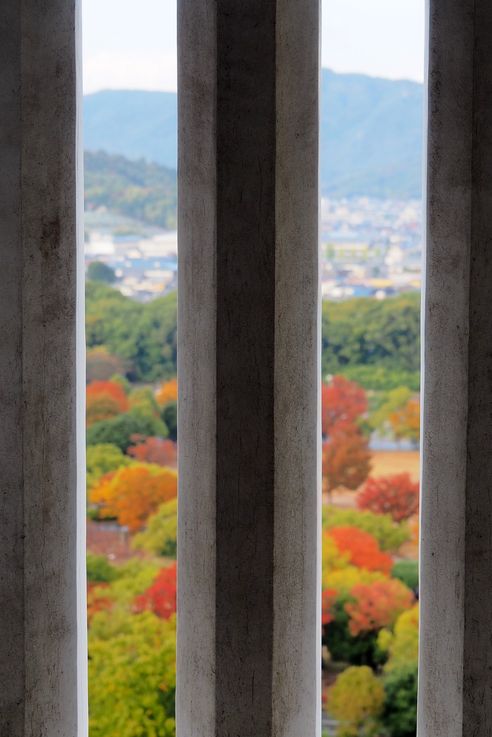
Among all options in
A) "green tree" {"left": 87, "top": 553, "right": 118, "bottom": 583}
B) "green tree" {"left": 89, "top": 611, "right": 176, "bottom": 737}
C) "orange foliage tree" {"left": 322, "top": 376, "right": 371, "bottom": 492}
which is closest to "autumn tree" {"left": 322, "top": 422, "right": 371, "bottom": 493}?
"orange foliage tree" {"left": 322, "top": 376, "right": 371, "bottom": 492}

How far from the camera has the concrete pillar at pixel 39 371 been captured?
11.7 feet

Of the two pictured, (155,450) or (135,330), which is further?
(135,330)

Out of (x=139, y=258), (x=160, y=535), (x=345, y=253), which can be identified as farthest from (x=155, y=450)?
(x=345, y=253)

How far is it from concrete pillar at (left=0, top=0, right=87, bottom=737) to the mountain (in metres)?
11.7

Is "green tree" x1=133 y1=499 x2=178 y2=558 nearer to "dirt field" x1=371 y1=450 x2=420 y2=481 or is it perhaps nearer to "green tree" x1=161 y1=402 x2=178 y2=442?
"green tree" x1=161 y1=402 x2=178 y2=442

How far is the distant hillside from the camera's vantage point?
48.5 feet

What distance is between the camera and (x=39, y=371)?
3.63 meters

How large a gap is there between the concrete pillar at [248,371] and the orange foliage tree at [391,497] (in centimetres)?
906

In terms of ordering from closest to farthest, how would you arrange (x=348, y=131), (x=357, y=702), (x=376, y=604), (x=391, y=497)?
(x=357, y=702)
(x=376, y=604)
(x=391, y=497)
(x=348, y=131)

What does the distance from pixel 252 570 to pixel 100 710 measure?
8.53 meters

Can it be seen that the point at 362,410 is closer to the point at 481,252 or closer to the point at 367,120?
the point at 367,120

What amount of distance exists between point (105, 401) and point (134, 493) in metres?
1.45

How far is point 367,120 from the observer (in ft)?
51.4

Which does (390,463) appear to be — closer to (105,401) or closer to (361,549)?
(361,549)
